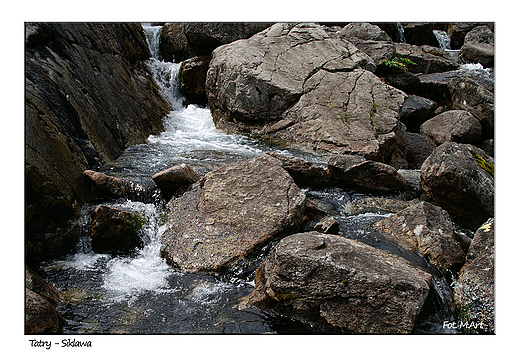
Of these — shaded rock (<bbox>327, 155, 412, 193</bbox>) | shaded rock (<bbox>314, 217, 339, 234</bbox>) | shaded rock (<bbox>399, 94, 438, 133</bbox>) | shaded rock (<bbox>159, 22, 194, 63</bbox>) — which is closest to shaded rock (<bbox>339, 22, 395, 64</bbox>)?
shaded rock (<bbox>399, 94, 438, 133</bbox>)

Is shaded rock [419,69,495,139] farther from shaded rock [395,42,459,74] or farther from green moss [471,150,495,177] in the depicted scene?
green moss [471,150,495,177]

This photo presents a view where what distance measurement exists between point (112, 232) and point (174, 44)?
1165 centimetres

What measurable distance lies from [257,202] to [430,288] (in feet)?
7.51

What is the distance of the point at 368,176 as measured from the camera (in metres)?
6.35

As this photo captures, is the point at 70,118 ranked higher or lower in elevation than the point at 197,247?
higher

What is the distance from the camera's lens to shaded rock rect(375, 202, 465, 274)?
4199 millimetres

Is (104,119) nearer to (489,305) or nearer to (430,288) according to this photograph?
(430,288)

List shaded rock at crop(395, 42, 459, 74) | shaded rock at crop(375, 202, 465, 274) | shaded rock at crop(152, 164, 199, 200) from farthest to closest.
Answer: shaded rock at crop(395, 42, 459, 74) → shaded rock at crop(152, 164, 199, 200) → shaded rock at crop(375, 202, 465, 274)

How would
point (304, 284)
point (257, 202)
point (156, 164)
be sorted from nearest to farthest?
point (304, 284) < point (257, 202) < point (156, 164)

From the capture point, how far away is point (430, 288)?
3584 mm

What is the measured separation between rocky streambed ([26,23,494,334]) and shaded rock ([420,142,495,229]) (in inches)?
0.8

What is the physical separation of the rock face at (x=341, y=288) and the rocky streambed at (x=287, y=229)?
11 mm

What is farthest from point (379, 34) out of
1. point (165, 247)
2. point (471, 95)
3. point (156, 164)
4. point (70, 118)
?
point (165, 247)

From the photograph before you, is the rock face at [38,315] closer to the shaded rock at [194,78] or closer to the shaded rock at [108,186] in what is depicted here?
the shaded rock at [108,186]
